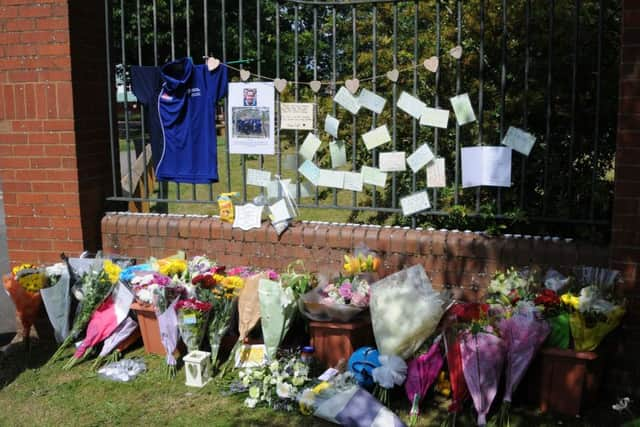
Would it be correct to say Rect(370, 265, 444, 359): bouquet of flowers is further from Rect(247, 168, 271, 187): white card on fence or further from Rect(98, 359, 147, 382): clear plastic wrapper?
Rect(98, 359, 147, 382): clear plastic wrapper

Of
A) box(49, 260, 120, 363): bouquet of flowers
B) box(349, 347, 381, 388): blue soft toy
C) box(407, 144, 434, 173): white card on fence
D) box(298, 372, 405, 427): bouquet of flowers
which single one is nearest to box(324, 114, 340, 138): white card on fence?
box(407, 144, 434, 173): white card on fence

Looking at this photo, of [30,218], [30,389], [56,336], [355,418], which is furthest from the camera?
[30,218]

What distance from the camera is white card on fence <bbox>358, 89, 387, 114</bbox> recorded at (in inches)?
195

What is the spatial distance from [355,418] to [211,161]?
7.72 ft

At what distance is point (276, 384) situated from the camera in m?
4.25

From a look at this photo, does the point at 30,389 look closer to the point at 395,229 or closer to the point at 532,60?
the point at 395,229

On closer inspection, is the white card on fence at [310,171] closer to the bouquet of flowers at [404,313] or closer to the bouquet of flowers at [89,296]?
the bouquet of flowers at [404,313]

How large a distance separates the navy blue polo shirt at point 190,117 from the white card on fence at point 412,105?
4.35 ft

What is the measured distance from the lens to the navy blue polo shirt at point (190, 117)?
17.5 feet

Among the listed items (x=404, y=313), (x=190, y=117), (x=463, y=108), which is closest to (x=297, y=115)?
(x=190, y=117)

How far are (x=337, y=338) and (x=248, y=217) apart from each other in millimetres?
1236

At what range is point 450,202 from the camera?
18.5ft

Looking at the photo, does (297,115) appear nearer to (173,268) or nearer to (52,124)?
(173,268)

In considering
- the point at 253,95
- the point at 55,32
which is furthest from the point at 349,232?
the point at 55,32
